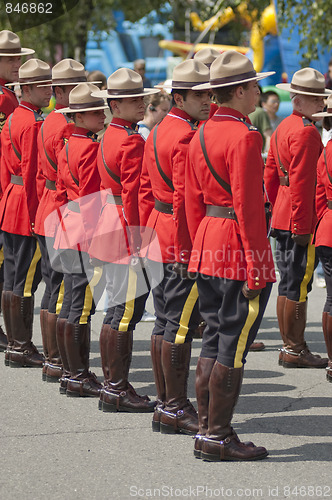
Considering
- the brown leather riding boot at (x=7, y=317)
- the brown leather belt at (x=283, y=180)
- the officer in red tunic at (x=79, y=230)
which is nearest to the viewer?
the officer in red tunic at (x=79, y=230)

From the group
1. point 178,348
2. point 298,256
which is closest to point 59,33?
point 298,256

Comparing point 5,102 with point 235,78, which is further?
point 5,102

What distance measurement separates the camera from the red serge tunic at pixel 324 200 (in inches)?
254

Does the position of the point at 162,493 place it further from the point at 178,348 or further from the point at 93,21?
the point at 93,21

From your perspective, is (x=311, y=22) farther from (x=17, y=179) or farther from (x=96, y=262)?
(x=96, y=262)

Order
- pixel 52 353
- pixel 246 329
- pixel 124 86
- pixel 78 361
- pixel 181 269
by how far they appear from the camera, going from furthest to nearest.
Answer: pixel 52 353
pixel 78 361
pixel 124 86
pixel 181 269
pixel 246 329

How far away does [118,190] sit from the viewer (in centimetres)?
602

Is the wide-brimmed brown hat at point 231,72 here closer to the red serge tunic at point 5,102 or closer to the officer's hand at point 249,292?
the officer's hand at point 249,292

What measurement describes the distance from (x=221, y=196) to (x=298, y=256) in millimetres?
2471

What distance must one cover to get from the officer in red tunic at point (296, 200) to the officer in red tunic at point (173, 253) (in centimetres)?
150

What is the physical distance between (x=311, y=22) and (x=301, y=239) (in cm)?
819

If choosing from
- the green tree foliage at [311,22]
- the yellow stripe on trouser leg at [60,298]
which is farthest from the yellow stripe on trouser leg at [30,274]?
the green tree foliage at [311,22]

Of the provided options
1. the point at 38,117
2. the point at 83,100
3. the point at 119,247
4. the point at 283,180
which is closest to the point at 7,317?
the point at 38,117

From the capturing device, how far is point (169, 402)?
18.6 ft
